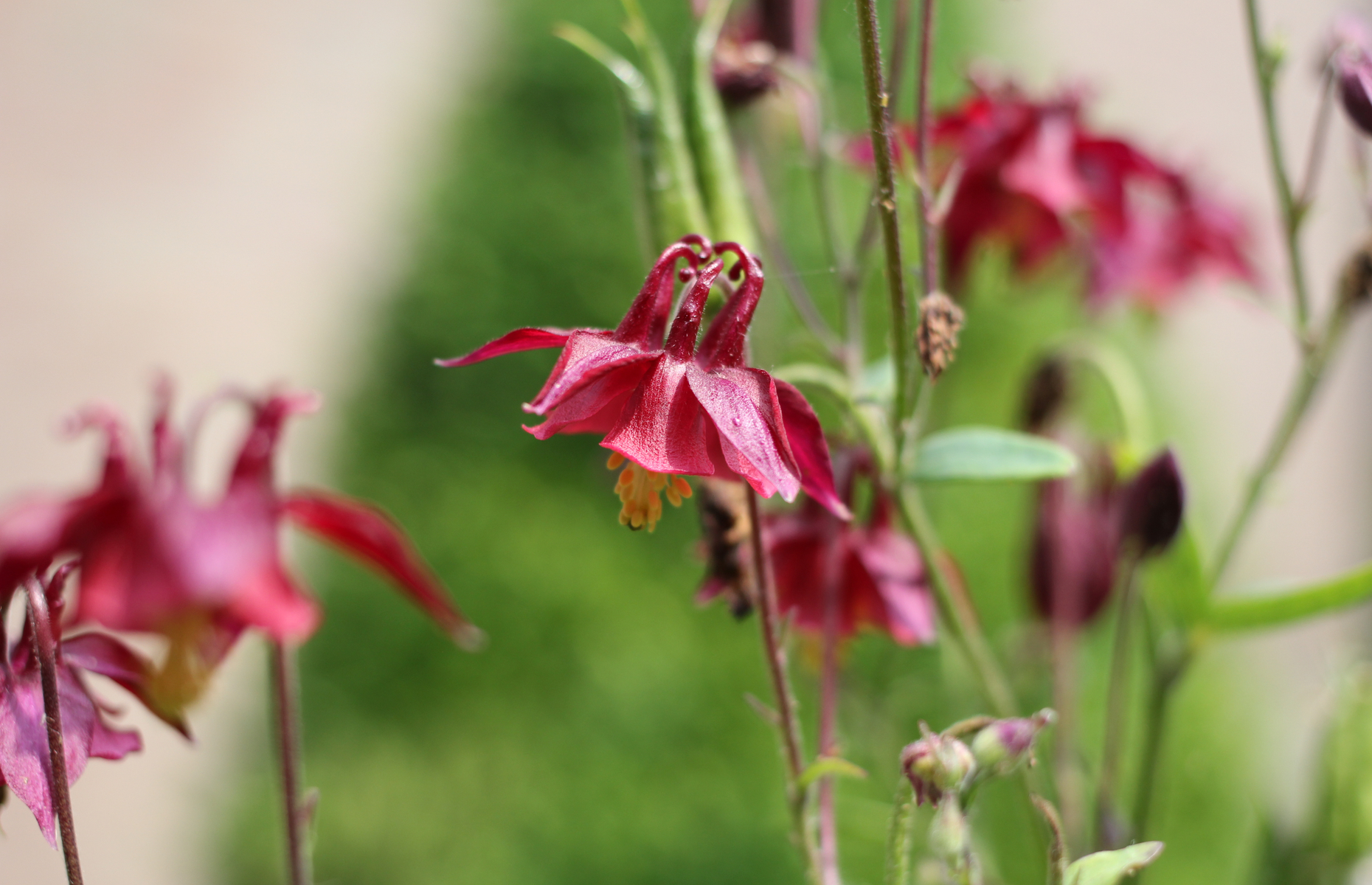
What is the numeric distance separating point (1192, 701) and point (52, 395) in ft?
7.45

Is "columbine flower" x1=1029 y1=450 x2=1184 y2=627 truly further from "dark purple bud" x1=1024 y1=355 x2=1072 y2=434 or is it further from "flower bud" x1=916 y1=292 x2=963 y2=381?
"flower bud" x1=916 y1=292 x2=963 y2=381

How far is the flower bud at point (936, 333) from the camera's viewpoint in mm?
214

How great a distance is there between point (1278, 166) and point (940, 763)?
189 millimetres

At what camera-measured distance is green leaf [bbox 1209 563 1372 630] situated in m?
0.29

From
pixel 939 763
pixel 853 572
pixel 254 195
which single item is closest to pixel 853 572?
pixel 853 572

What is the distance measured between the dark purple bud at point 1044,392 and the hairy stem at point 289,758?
0.77 ft

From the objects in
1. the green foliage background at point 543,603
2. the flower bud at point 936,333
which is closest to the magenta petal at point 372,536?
the flower bud at point 936,333

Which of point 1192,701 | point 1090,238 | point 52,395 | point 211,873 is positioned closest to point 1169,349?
point 1192,701

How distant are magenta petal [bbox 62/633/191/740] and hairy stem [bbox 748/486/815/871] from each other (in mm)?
103

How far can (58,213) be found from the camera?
8.01ft

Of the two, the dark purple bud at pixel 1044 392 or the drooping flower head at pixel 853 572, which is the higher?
the dark purple bud at pixel 1044 392

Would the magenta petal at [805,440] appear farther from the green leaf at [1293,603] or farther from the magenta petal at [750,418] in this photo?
the green leaf at [1293,603]

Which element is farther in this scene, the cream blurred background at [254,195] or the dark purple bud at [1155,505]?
the cream blurred background at [254,195]

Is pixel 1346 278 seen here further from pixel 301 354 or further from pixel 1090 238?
pixel 301 354
